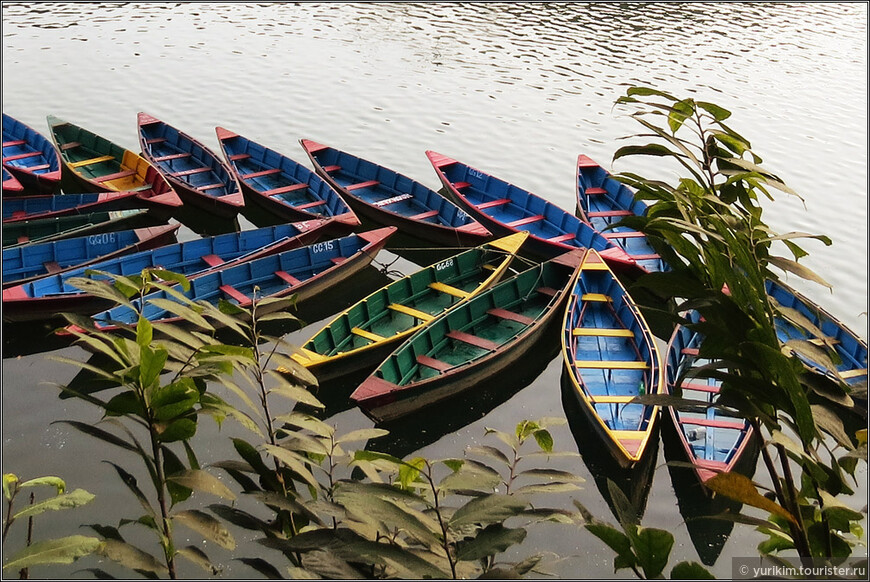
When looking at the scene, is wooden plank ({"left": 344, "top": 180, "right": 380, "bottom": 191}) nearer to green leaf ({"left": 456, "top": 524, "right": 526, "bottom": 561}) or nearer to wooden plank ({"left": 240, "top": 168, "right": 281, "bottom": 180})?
wooden plank ({"left": 240, "top": 168, "right": 281, "bottom": 180})

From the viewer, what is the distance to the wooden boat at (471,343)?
9992mm

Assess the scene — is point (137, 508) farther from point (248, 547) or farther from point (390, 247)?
point (390, 247)

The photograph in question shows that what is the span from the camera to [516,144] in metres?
19.5

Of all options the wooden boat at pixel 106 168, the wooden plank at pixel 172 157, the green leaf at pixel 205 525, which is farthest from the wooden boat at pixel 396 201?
the green leaf at pixel 205 525

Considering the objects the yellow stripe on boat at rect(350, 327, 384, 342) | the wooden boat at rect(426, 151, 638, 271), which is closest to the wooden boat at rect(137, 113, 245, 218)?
the wooden boat at rect(426, 151, 638, 271)

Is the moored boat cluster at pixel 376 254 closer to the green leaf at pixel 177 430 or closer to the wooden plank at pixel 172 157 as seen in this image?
the wooden plank at pixel 172 157

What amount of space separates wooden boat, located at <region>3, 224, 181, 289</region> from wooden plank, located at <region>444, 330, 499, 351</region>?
5178 millimetres

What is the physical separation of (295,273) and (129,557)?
436 inches

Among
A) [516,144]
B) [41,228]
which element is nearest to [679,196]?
[41,228]

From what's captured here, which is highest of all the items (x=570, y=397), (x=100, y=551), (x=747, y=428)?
(x=100, y=551)

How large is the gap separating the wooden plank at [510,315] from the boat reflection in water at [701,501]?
2590mm

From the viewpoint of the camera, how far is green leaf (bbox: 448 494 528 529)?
2.06 meters

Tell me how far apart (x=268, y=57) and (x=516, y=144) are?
9.66 metres

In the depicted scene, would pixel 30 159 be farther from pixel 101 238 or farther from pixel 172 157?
pixel 101 238
